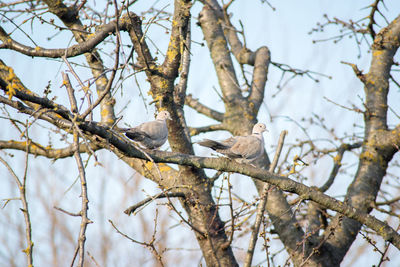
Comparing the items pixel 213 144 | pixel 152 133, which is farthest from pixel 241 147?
pixel 152 133

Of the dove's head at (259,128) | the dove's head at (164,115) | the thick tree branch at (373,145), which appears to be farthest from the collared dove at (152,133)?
the thick tree branch at (373,145)

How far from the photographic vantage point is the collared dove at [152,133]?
4.24 metres

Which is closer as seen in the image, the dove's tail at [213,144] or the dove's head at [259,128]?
→ the dove's tail at [213,144]

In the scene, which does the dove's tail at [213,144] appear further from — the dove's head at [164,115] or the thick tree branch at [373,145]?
the thick tree branch at [373,145]

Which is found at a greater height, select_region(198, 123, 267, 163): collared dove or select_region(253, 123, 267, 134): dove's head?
select_region(253, 123, 267, 134): dove's head

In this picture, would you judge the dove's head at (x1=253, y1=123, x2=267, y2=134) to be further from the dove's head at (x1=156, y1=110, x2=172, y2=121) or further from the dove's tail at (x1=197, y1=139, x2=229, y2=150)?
the dove's head at (x1=156, y1=110, x2=172, y2=121)

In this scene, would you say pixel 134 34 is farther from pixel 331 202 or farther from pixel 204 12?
pixel 204 12

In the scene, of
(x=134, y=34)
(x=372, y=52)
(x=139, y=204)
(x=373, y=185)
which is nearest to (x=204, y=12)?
(x=372, y=52)

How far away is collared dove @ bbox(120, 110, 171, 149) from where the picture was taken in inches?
167

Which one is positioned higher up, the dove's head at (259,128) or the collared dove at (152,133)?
the dove's head at (259,128)

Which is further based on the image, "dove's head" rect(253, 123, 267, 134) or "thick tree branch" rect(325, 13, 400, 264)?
"dove's head" rect(253, 123, 267, 134)

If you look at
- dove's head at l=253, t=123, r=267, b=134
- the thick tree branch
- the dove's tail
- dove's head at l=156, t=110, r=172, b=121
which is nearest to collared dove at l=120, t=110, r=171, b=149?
dove's head at l=156, t=110, r=172, b=121

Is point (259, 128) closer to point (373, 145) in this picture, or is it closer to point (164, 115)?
point (373, 145)

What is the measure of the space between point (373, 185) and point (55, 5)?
4.06 metres
